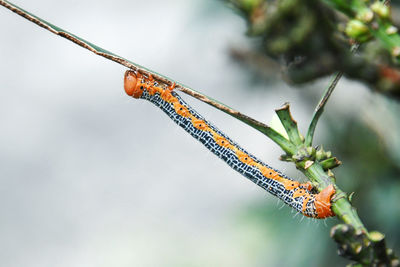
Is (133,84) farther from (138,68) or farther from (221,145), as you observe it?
(138,68)

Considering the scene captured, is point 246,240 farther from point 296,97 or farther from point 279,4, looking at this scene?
point 279,4

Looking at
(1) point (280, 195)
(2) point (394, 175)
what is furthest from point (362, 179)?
(1) point (280, 195)

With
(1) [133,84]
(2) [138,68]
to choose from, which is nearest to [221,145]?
(1) [133,84]

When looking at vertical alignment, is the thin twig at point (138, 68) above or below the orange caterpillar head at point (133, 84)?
below

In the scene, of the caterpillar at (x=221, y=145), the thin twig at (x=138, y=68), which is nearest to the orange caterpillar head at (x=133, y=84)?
the caterpillar at (x=221, y=145)

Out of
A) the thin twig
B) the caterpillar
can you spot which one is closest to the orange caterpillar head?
the caterpillar

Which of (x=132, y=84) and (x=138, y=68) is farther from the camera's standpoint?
(x=132, y=84)

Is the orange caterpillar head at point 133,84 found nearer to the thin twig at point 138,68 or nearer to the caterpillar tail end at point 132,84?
the caterpillar tail end at point 132,84
